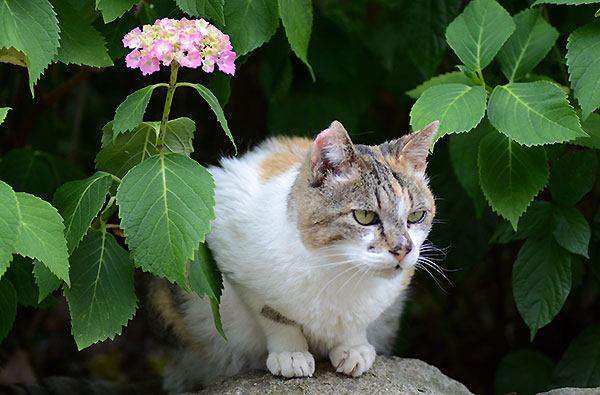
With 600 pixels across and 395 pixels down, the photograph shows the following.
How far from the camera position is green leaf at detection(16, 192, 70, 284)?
174 cm

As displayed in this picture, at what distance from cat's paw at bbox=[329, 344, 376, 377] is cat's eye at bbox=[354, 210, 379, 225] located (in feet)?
1.62

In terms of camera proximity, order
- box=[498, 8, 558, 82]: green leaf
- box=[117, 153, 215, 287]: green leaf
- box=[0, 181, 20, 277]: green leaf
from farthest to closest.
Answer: box=[498, 8, 558, 82]: green leaf < box=[117, 153, 215, 287]: green leaf < box=[0, 181, 20, 277]: green leaf

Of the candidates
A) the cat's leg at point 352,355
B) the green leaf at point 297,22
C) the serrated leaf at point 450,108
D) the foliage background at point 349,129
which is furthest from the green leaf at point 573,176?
the green leaf at point 297,22

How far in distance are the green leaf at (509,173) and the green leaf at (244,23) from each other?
780 millimetres

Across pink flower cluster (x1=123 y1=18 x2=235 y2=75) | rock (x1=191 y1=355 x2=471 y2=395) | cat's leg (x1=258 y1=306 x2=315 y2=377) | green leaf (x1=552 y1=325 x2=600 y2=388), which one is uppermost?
pink flower cluster (x1=123 y1=18 x2=235 y2=75)

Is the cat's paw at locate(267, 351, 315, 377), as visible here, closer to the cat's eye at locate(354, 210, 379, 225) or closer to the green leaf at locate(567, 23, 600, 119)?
the cat's eye at locate(354, 210, 379, 225)

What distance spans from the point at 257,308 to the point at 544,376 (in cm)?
145

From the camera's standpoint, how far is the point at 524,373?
10.2 feet

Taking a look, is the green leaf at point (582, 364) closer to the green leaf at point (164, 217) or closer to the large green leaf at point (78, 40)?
the green leaf at point (164, 217)

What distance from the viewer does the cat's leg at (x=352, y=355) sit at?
227 cm

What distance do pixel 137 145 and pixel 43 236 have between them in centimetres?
44

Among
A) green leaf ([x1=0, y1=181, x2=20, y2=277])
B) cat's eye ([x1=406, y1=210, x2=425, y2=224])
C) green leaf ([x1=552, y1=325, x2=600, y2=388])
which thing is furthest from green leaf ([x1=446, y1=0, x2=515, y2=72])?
green leaf ([x1=0, y1=181, x2=20, y2=277])

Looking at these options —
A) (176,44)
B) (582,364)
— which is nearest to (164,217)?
(176,44)

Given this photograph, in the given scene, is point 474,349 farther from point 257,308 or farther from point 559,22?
point 257,308
